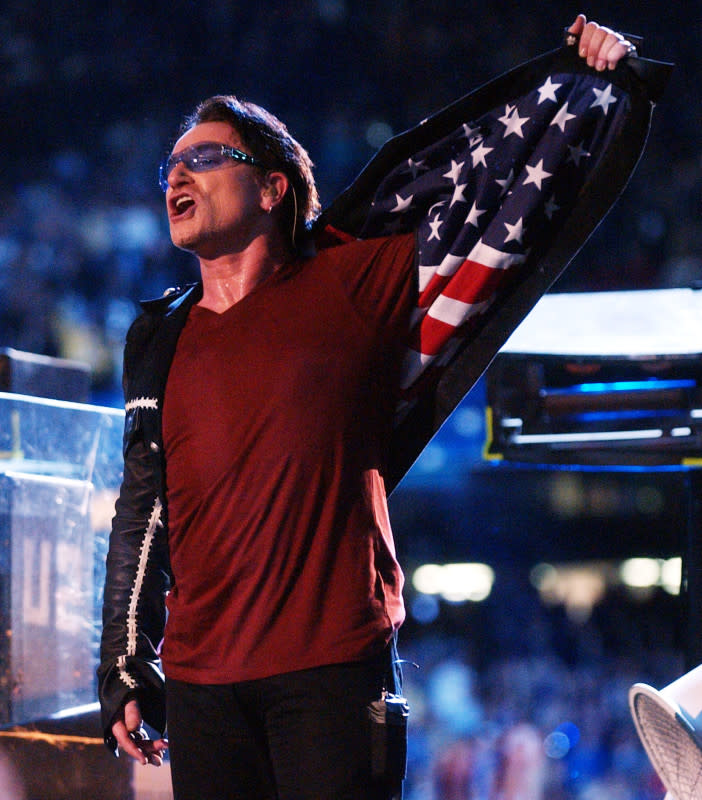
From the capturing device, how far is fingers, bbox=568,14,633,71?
128 cm

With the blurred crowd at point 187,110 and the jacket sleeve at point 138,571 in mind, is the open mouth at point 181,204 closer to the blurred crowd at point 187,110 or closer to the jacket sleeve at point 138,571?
the jacket sleeve at point 138,571

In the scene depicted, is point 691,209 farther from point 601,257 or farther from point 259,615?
point 259,615

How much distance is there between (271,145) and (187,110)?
3.59m

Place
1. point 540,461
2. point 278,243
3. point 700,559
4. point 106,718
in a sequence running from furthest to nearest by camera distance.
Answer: point 540,461 < point 700,559 < point 278,243 < point 106,718

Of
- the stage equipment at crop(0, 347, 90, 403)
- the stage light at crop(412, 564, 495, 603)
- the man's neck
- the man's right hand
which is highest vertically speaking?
the man's neck

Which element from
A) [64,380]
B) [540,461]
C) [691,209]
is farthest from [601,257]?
[64,380]

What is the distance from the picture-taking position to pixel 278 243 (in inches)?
56.8

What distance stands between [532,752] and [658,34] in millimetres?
3114

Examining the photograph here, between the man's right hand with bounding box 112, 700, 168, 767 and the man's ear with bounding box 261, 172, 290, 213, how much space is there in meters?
0.72

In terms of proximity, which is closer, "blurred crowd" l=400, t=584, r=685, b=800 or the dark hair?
the dark hair

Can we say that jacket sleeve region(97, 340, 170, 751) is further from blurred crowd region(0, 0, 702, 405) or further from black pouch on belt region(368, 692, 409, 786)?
blurred crowd region(0, 0, 702, 405)

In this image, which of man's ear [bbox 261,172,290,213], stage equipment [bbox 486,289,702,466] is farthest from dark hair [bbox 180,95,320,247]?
stage equipment [bbox 486,289,702,466]

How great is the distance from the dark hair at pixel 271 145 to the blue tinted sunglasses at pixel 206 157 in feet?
0.11

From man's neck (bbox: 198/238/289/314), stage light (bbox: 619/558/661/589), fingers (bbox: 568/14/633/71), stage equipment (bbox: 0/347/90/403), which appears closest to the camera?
fingers (bbox: 568/14/633/71)
